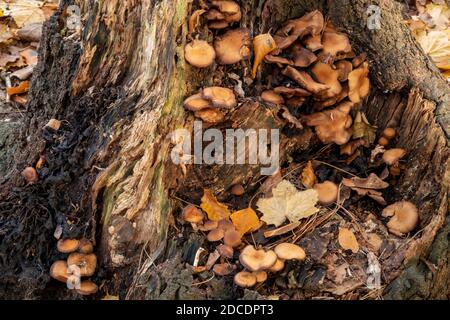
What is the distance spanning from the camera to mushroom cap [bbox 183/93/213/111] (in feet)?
11.6

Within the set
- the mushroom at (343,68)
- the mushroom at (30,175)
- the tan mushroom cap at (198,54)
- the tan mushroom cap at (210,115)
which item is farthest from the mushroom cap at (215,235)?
the mushroom at (343,68)

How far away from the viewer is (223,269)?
11.8ft

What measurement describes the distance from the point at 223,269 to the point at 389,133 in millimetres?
1834

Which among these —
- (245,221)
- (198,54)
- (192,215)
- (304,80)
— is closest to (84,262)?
(192,215)

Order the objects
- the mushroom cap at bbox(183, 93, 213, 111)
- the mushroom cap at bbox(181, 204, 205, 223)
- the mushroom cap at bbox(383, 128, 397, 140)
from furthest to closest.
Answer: the mushroom cap at bbox(383, 128, 397, 140) → the mushroom cap at bbox(181, 204, 205, 223) → the mushroom cap at bbox(183, 93, 213, 111)

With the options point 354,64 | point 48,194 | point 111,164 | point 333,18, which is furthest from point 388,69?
point 48,194

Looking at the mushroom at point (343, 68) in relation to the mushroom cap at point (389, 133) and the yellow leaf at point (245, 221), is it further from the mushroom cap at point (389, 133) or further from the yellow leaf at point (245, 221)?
the yellow leaf at point (245, 221)

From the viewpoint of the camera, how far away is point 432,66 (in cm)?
429

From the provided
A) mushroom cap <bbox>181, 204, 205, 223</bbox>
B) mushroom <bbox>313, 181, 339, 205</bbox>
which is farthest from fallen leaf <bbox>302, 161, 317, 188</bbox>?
mushroom cap <bbox>181, 204, 205, 223</bbox>

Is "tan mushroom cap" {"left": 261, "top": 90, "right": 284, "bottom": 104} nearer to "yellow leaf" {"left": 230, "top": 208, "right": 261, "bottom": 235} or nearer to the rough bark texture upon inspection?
the rough bark texture

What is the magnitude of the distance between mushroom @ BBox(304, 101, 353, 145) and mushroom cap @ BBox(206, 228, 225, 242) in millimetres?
1116

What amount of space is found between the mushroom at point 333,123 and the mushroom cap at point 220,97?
0.76m

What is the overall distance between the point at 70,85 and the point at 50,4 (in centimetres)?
363

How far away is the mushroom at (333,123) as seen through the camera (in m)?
4.06
